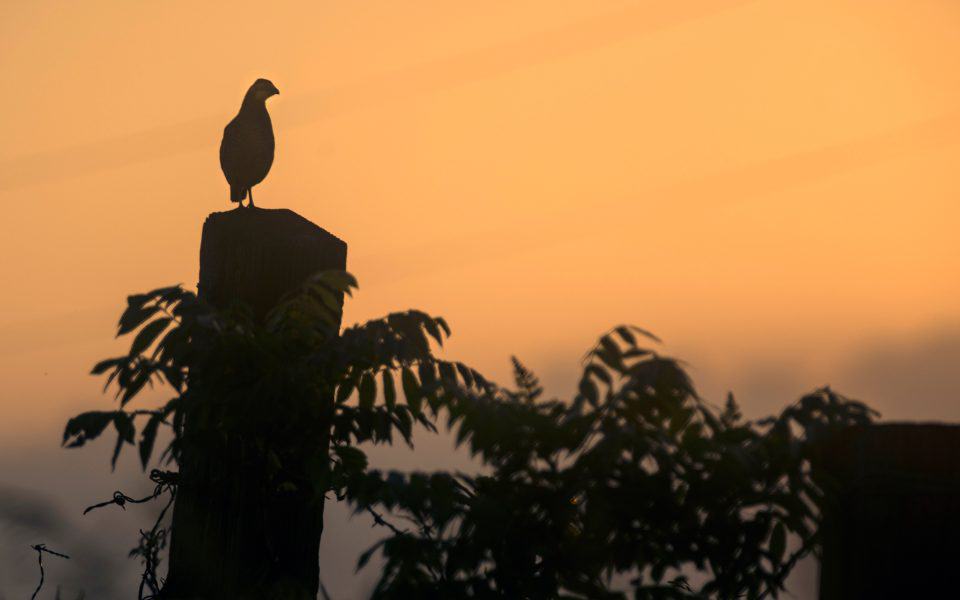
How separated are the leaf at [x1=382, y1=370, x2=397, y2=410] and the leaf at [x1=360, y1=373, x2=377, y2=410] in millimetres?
42

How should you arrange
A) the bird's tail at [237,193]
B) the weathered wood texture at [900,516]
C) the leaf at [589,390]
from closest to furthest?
the weathered wood texture at [900,516] → the leaf at [589,390] → the bird's tail at [237,193]

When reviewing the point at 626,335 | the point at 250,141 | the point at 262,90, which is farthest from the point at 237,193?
the point at 626,335

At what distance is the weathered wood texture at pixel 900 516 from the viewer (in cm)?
317

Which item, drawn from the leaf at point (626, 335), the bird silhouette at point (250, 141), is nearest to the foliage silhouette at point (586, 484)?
the leaf at point (626, 335)

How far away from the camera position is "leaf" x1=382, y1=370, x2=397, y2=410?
14.4 feet

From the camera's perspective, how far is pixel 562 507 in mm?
3680

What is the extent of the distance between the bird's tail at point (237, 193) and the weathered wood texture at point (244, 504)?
228cm

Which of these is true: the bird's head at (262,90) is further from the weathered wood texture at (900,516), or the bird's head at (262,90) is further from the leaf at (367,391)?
the weathered wood texture at (900,516)

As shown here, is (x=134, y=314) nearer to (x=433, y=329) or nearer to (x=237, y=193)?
(x=433, y=329)

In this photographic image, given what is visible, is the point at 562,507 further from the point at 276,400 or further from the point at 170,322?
the point at 170,322

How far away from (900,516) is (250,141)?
471 cm

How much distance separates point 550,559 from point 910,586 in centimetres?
117

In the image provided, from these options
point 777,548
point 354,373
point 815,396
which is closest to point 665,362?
point 815,396

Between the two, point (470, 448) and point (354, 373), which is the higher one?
point (354, 373)
